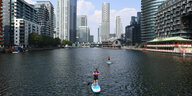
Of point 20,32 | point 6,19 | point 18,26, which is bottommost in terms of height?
point 20,32

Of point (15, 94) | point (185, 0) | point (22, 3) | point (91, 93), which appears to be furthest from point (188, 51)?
point (22, 3)

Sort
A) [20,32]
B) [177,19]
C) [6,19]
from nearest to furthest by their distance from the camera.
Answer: [177,19]
[6,19]
[20,32]

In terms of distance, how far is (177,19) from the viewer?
435 ft

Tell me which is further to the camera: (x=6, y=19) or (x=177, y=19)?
(x=6, y=19)

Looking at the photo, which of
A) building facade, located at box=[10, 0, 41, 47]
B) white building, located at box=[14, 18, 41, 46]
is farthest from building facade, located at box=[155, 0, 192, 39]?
building facade, located at box=[10, 0, 41, 47]

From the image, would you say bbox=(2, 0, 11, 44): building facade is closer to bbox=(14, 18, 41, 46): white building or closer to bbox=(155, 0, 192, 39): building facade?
bbox=(14, 18, 41, 46): white building

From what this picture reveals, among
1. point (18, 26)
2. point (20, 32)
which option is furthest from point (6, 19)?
point (20, 32)

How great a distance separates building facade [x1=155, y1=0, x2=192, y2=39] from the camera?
406ft

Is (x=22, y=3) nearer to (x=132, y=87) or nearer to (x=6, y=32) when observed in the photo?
(x=6, y=32)

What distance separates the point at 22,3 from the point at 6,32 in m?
40.4

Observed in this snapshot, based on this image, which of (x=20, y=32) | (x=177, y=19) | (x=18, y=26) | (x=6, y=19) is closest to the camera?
(x=177, y=19)

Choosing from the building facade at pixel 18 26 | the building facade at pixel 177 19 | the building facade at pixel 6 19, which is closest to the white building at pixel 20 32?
the building facade at pixel 18 26

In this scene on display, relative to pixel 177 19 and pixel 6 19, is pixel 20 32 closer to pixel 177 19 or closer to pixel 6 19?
pixel 6 19

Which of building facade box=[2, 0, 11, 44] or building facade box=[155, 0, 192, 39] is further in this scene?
building facade box=[2, 0, 11, 44]
